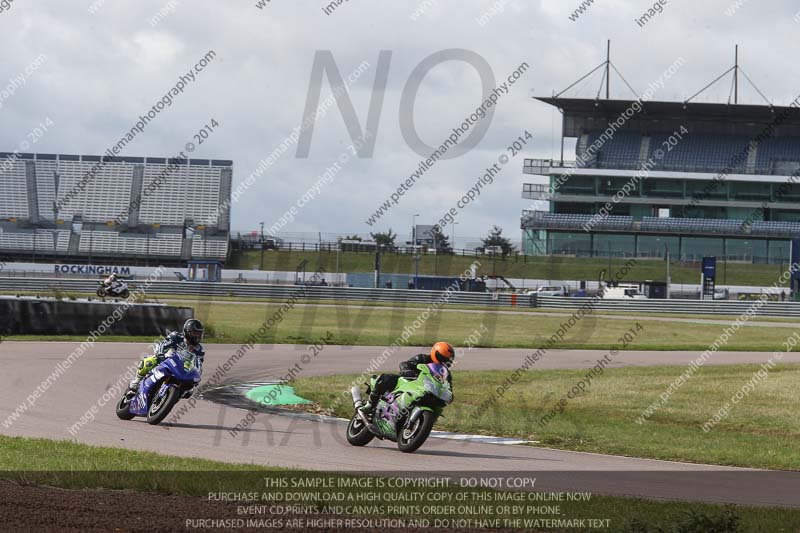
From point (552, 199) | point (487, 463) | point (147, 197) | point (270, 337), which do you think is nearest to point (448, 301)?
point (270, 337)

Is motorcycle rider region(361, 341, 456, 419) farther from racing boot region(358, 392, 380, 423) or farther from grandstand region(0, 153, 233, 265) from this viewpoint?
grandstand region(0, 153, 233, 265)

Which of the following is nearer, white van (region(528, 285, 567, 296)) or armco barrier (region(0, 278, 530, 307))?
armco barrier (region(0, 278, 530, 307))

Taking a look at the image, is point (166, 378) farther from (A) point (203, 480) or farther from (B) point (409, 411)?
(A) point (203, 480)

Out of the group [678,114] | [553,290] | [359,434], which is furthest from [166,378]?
[678,114]

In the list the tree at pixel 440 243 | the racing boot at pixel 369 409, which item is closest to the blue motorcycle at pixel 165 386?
the racing boot at pixel 369 409

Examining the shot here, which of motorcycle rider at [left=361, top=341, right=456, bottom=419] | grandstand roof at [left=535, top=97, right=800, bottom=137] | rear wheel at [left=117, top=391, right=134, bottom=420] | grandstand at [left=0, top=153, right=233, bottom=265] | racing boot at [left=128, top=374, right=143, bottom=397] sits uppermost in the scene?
grandstand roof at [left=535, top=97, right=800, bottom=137]

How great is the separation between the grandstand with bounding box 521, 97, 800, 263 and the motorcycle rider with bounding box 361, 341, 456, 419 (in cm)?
8777

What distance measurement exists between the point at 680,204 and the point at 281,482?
9872 centimetres

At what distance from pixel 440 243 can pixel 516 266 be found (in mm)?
8164

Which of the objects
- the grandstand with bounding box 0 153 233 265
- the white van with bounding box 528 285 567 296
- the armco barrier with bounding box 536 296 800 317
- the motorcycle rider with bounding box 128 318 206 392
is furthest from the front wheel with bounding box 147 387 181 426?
the grandstand with bounding box 0 153 233 265

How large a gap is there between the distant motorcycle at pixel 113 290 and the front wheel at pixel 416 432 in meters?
31.3

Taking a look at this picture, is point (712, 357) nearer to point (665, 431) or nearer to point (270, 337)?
point (270, 337)

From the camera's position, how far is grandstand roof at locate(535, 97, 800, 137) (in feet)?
342

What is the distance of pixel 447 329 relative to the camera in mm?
42938
